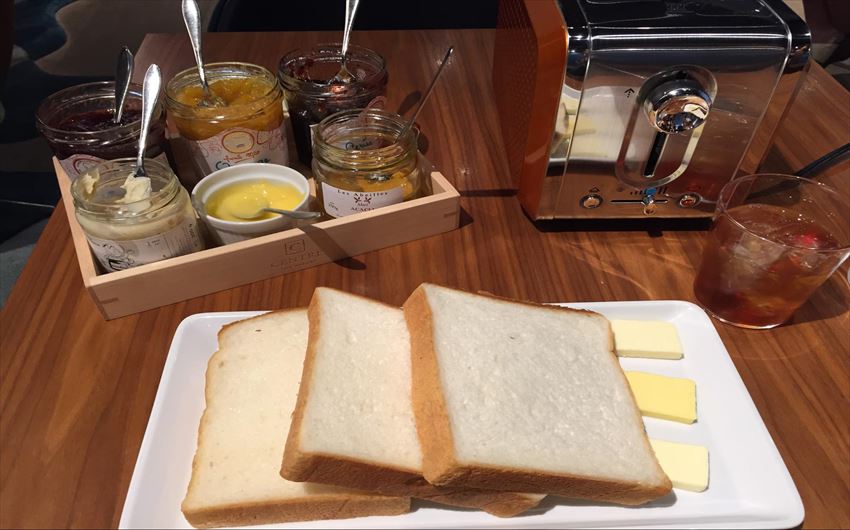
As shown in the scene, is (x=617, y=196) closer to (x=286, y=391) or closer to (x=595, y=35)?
(x=595, y=35)

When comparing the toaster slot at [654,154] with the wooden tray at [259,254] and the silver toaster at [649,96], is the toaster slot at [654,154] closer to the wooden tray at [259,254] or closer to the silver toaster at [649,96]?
the silver toaster at [649,96]

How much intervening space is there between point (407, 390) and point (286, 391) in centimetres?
15

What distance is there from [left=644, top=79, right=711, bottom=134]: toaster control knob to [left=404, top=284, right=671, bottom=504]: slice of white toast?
0.90 ft

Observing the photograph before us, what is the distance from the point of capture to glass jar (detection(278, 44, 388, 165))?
95 centimetres

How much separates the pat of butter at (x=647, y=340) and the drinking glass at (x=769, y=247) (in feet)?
0.39

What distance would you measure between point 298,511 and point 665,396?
1.47ft

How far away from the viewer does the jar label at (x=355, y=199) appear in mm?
863

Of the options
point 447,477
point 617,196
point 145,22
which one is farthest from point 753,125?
point 145,22

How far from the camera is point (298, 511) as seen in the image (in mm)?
597

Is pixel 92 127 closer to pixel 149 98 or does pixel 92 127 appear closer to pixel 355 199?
pixel 149 98

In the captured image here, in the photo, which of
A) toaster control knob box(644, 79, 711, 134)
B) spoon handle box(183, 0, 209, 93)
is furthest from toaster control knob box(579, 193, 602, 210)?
spoon handle box(183, 0, 209, 93)

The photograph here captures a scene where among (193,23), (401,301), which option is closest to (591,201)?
(401,301)

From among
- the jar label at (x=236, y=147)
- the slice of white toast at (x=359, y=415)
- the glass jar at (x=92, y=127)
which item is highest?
the glass jar at (x=92, y=127)

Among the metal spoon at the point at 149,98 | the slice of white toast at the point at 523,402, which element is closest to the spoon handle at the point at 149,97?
the metal spoon at the point at 149,98
